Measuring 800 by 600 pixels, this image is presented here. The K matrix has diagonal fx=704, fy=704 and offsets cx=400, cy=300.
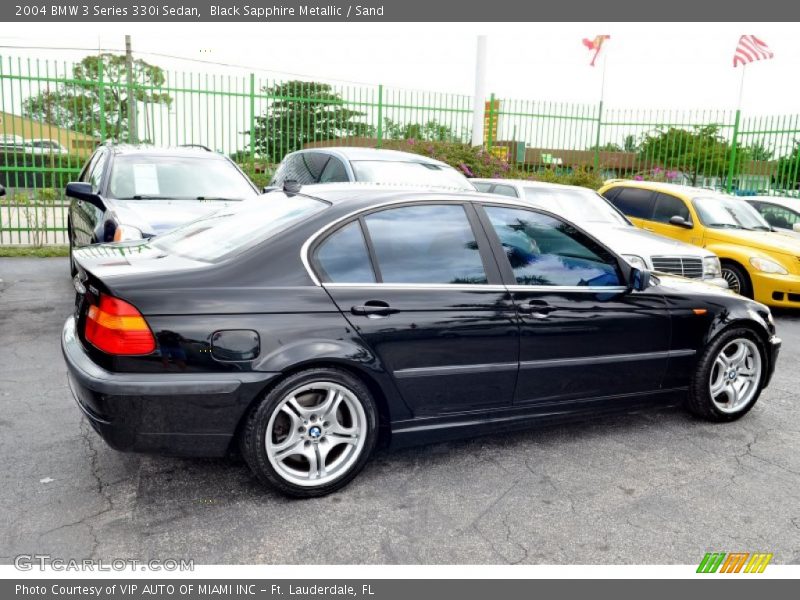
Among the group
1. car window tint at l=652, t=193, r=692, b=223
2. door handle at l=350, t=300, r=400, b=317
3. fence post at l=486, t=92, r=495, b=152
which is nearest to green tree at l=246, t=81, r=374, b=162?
fence post at l=486, t=92, r=495, b=152

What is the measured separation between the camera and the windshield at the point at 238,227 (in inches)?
141

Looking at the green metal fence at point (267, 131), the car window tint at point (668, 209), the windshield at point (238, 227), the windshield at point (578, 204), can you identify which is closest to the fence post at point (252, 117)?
the green metal fence at point (267, 131)

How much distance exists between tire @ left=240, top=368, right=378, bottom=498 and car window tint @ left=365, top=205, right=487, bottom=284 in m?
0.63

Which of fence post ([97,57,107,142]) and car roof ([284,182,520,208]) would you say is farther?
fence post ([97,57,107,142])

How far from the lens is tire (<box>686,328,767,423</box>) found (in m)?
4.61

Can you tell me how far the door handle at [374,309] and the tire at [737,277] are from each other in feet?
22.6

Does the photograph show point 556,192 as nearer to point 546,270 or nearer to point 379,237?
point 546,270

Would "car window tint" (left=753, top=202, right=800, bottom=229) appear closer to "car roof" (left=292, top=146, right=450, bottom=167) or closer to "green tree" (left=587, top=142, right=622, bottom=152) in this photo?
"green tree" (left=587, top=142, right=622, bottom=152)

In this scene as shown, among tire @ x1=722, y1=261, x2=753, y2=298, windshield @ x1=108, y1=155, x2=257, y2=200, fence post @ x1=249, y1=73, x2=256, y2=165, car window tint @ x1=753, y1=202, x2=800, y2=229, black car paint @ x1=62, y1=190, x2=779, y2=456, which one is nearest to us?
black car paint @ x1=62, y1=190, x2=779, y2=456

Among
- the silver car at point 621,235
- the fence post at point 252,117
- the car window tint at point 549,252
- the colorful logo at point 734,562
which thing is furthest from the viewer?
the fence post at point 252,117

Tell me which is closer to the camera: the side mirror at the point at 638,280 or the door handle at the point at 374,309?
the door handle at the point at 374,309

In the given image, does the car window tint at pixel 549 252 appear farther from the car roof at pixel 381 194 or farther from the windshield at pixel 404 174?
the windshield at pixel 404 174

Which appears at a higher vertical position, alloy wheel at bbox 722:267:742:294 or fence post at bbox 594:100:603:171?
fence post at bbox 594:100:603:171

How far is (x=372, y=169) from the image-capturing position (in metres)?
8.11
